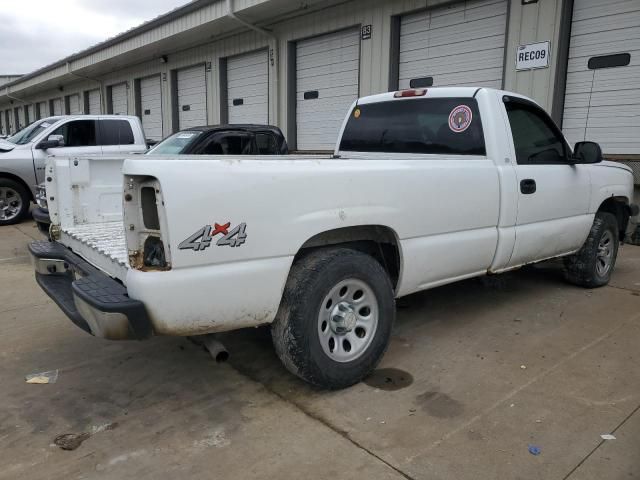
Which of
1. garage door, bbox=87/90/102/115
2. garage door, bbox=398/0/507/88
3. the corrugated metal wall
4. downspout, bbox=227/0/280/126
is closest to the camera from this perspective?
the corrugated metal wall

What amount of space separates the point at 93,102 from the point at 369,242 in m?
24.6

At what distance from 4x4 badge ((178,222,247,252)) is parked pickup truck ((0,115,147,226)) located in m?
8.18

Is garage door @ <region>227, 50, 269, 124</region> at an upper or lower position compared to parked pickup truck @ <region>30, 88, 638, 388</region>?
upper

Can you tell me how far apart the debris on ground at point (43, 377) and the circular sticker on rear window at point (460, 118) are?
3.47 meters

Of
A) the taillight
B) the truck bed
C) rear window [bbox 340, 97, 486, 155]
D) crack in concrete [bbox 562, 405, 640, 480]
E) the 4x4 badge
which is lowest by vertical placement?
crack in concrete [bbox 562, 405, 640, 480]

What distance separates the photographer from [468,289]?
562 centimetres

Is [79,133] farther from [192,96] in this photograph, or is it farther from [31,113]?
[31,113]

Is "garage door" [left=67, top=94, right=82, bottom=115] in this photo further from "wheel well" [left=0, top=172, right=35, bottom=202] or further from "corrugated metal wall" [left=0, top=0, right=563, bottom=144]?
"wheel well" [left=0, top=172, right=35, bottom=202]

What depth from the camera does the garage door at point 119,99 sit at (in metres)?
21.7

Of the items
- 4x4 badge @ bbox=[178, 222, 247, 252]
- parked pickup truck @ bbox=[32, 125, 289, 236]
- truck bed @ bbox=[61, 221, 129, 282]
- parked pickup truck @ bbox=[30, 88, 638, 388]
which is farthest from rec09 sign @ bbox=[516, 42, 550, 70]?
4x4 badge @ bbox=[178, 222, 247, 252]

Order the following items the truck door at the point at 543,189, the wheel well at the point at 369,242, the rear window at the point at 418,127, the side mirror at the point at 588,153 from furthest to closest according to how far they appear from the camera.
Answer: the side mirror at the point at 588,153 < the truck door at the point at 543,189 < the rear window at the point at 418,127 < the wheel well at the point at 369,242

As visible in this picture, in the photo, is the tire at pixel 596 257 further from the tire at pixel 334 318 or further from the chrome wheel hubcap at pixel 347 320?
the chrome wheel hubcap at pixel 347 320

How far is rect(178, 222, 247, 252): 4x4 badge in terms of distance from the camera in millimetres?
2521

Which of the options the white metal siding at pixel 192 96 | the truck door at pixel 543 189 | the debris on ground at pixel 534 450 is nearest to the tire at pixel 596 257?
the truck door at pixel 543 189
